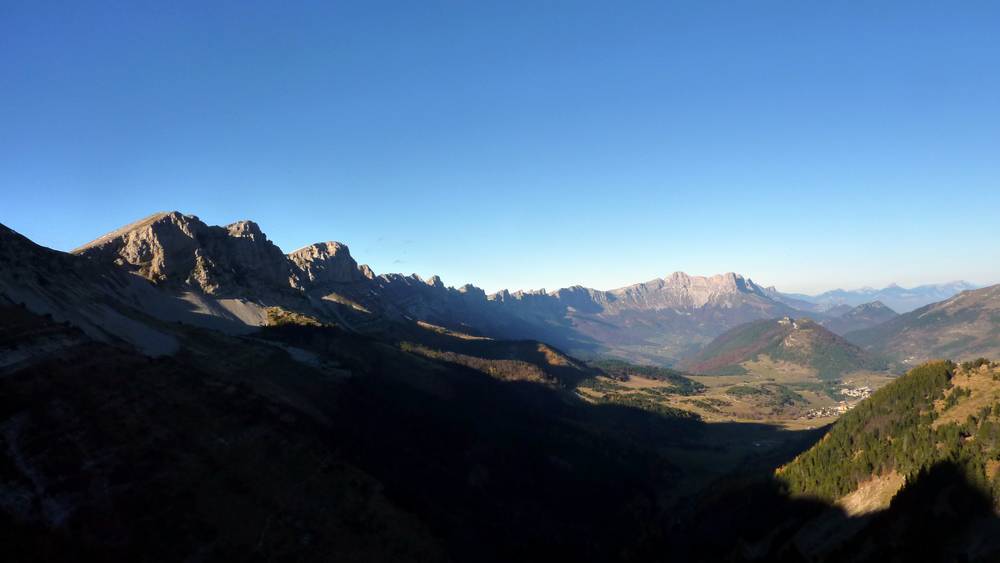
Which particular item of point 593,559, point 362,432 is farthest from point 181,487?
point 593,559

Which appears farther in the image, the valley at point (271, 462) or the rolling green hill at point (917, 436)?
the rolling green hill at point (917, 436)

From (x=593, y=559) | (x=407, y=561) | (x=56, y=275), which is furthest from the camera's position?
(x=56, y=275)

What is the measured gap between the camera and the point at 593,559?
4257 inches

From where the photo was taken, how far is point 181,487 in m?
61.6

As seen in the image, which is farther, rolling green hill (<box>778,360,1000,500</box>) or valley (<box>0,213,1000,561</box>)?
rolling green hill (<box>778,360,1000,500</box>)

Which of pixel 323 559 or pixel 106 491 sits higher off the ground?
pixel 106 491

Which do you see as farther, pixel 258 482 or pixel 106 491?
pixel 258 482

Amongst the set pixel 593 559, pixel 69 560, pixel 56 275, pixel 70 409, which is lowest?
pixel 593 559

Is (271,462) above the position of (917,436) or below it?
above

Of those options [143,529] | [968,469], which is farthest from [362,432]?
[968,469]

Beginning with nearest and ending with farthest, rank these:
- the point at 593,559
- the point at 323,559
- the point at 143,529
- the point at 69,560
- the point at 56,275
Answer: the point at 69,560, the point at 143,529, the point at 323,559, the point at 593,559, the point at 56,275

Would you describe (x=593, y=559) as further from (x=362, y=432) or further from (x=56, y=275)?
(x=56, y=275)

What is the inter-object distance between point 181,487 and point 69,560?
58.9ft

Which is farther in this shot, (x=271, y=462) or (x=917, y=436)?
(x=917, y=436)
